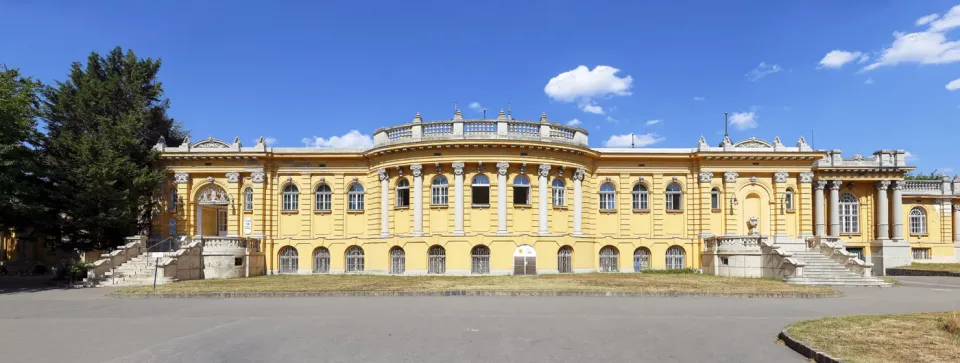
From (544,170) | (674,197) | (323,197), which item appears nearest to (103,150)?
(323,197)

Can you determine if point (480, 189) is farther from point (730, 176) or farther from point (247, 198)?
point (730, 176)

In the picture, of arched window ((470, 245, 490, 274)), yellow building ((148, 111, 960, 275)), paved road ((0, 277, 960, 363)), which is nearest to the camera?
paved road ((0, 277, 960, 363))

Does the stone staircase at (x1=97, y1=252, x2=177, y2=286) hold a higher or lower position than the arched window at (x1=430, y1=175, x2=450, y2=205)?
lower

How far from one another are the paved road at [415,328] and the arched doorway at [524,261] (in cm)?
1157

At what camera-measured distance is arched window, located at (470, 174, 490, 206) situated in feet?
109

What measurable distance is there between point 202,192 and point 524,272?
1900 centimetres

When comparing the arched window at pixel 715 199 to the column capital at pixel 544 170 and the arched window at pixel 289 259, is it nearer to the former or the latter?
the column capital at pixel 544 170

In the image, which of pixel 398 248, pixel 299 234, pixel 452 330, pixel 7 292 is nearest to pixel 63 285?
pixel 7 292

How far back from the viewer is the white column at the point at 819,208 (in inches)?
1587

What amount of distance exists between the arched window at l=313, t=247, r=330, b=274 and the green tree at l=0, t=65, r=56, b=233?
13.1 metres

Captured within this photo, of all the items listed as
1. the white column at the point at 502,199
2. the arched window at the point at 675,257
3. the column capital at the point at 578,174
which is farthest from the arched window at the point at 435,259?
the arched window at the point at 675,257

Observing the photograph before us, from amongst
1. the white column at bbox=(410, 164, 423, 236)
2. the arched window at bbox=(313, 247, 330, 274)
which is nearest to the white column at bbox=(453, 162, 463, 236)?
the white column at bbox=(410, 164, 423, 236)

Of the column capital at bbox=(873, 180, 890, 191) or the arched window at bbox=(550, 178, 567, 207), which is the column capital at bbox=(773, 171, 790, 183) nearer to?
the column capital at bbox=(873, 180, 890, 191)

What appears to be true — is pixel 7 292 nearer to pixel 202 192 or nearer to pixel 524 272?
pixel 202 192
